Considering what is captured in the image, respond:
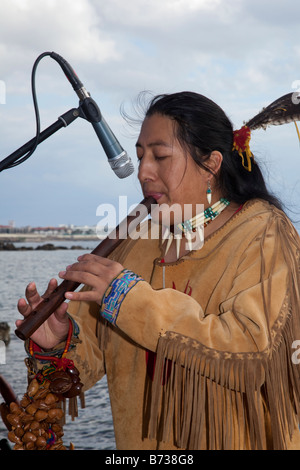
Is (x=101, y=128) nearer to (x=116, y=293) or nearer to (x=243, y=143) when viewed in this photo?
(x=243, y=143)

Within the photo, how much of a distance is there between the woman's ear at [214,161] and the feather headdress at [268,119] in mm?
92

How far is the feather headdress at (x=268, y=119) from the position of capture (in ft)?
6.55

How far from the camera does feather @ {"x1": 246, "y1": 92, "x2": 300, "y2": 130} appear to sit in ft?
6.64

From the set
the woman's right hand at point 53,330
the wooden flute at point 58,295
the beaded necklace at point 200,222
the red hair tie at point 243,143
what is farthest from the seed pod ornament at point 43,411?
the red hair tie at point 243,143

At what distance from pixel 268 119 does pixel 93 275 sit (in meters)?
0.91

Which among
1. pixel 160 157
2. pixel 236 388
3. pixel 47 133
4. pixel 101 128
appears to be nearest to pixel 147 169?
pixel 160 157

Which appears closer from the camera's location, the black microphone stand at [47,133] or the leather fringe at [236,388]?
the leather fringe at [236,388]

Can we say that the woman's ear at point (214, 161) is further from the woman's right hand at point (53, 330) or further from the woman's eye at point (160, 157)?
the woman's right hand at point (53, 330)

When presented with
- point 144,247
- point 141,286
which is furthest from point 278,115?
point 141,286

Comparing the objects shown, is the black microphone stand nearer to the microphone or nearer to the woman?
the microphone

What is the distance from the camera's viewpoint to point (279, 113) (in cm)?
206

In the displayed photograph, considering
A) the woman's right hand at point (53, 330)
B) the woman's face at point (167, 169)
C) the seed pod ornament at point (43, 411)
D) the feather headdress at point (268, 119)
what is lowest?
the seed pod ornament at point (43, 411)
